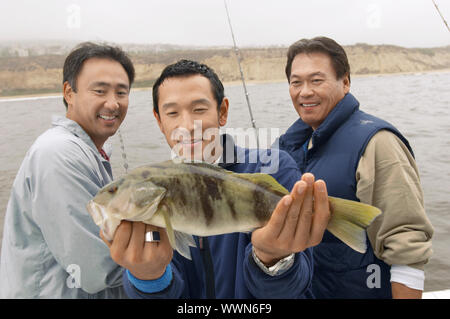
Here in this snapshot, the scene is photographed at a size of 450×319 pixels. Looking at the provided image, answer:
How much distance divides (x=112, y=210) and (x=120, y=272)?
0.89 m

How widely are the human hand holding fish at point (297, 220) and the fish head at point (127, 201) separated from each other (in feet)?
1.80

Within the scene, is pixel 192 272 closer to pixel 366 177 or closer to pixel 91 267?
pixel 91 267

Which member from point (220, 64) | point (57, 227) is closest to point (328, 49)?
point (57, 227)

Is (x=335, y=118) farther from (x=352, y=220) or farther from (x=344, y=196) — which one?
(x=352, y=220)

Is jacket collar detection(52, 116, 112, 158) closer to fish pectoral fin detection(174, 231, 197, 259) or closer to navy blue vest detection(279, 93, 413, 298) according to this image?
fish pectoral fin detection(174, 231, 197, 259)

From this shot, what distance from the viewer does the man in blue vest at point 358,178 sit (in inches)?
95.7

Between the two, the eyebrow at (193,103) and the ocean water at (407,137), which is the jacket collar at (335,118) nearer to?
the eyebrow at (193,103)

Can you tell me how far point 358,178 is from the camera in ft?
8.63

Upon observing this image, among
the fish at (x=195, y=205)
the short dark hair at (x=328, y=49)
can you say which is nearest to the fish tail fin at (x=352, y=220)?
the fish at (x=195, y=205)

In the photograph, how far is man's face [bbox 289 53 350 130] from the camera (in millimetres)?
3119

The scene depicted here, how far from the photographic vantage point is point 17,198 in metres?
2.30

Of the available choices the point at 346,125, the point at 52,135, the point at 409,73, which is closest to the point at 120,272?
the point at 52,135

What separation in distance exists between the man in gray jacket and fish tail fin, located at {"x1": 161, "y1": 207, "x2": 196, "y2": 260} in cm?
71

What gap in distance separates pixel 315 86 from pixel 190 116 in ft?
5.02
